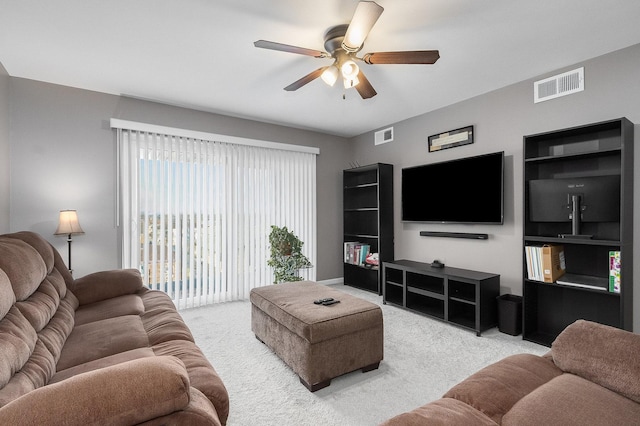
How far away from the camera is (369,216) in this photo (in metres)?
5.11

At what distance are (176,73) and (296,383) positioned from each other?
9.73ft

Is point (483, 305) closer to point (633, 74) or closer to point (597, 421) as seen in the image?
point (597, 421)

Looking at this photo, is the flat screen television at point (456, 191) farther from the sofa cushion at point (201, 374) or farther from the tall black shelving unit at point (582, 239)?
the sofa cushion at point (201, 374)

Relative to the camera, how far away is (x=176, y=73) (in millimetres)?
2973

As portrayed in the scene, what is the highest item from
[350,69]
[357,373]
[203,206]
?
[350,69]

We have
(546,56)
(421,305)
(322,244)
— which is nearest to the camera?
(546,56)

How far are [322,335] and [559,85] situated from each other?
125 inches

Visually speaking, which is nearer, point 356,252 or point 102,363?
point 102,363

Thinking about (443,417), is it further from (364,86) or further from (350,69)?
(364,86)

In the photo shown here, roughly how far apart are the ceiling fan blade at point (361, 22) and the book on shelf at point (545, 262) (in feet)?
7.79

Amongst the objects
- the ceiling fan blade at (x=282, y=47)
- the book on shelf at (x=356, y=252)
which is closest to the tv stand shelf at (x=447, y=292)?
the book on shelf at (x=356, y=252)

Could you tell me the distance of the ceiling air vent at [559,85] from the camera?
279cm

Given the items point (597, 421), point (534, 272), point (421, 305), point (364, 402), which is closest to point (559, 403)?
point (597, 421)

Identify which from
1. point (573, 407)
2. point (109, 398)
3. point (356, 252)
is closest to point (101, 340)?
point (109, 398)
